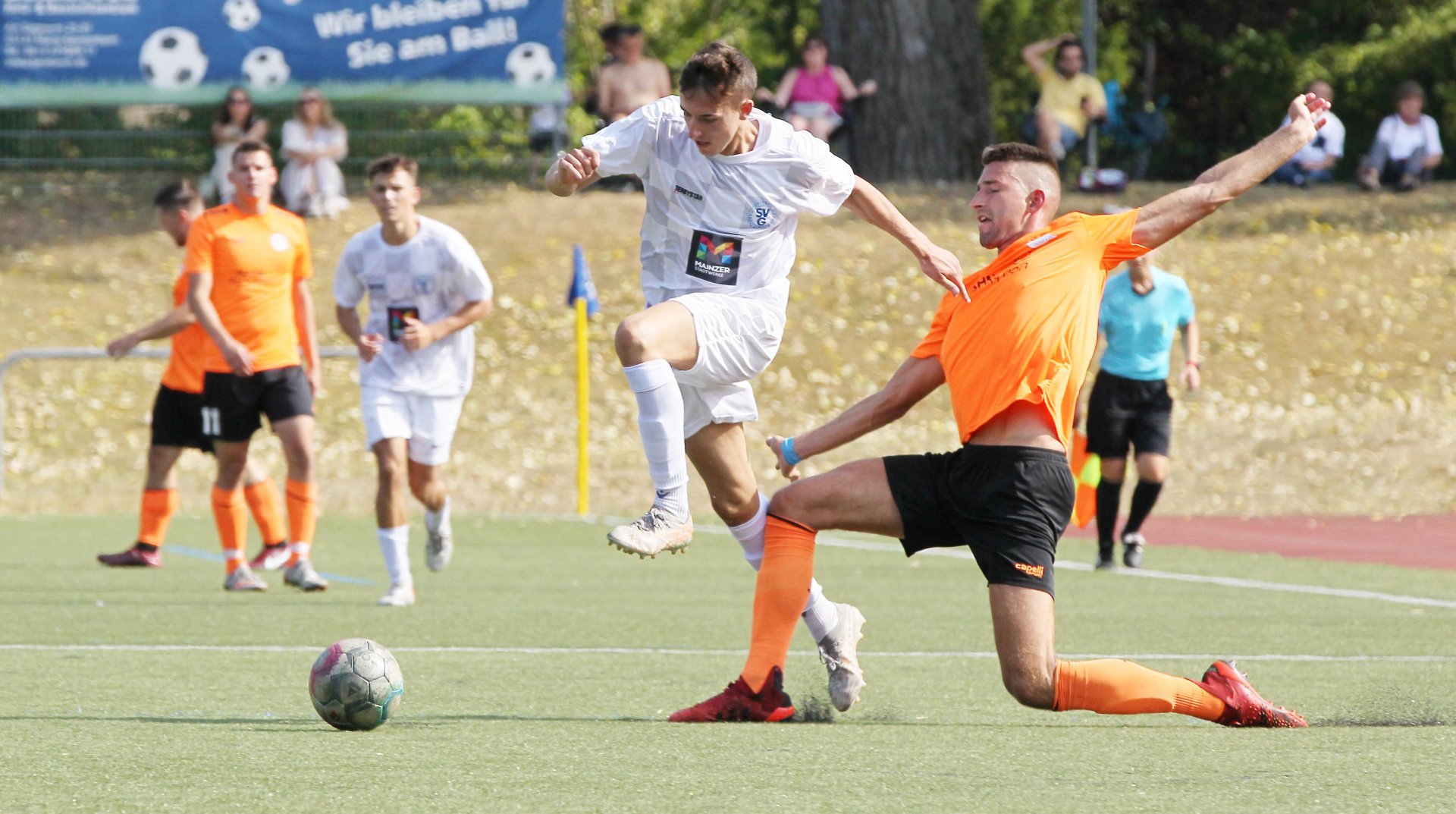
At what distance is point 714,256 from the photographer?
6738 mm

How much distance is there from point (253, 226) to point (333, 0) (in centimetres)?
1160

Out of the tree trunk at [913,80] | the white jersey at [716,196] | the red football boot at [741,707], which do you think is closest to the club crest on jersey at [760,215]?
the white jersey at [716,196]

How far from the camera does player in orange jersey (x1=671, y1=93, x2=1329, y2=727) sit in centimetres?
588

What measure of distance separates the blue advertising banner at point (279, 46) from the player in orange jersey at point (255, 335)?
11.3 metres

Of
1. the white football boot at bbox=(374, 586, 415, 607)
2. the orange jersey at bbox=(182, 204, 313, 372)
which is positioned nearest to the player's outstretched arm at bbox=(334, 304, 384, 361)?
the orange jersey at bbox=(182, 204, 313, 372)

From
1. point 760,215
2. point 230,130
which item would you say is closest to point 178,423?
point 760,215

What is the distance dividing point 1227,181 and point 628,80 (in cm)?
Result: 1580

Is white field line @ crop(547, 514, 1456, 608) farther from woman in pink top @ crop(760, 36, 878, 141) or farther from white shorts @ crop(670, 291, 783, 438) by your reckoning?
woman in pink top @ crop(760, 36, 878, 141)

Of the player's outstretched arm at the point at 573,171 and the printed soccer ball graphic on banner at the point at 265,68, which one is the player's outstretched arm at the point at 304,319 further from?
the printed soccer ball graphic on banner at the point at 265,68

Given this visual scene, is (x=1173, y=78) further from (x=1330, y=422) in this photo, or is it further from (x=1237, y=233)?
(x=1330, y=422)

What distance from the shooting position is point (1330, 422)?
19188mm

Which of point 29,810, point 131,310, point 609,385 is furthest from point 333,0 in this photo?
point 29,810

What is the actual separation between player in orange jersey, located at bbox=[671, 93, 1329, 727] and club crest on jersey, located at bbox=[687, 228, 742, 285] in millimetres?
770

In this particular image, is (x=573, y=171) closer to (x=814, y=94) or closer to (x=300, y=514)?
(x=300, y=514)
